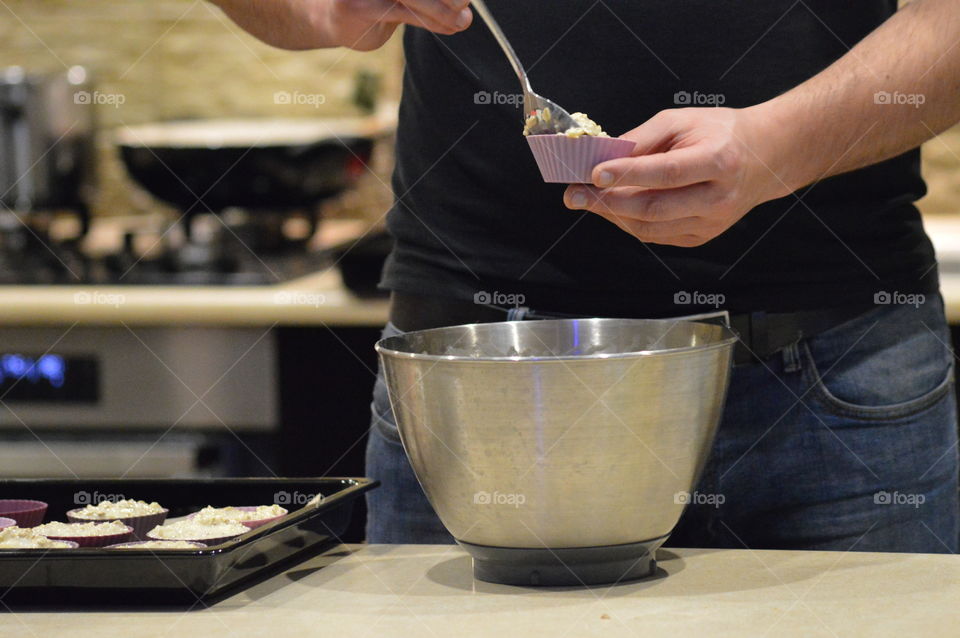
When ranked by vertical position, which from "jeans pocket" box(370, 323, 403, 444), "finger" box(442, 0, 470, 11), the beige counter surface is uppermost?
"finger" box(442, 0, 470, 11)

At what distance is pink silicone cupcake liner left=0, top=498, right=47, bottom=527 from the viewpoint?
0.90m

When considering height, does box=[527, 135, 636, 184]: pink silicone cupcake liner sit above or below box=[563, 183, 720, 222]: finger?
above

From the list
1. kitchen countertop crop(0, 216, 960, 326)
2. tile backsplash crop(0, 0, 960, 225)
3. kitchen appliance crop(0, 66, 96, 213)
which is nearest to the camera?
kitchen countertop crop(0, 216, 960, 326)

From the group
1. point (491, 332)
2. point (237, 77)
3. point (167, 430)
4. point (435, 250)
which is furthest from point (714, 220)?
point (237, 77)

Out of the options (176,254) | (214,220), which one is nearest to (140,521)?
(176,254)

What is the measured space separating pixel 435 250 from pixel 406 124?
156mm

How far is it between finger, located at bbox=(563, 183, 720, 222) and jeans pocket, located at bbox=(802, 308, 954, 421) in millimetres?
219

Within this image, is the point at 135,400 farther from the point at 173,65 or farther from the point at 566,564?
the point at 566,564

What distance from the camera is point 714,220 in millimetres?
909
